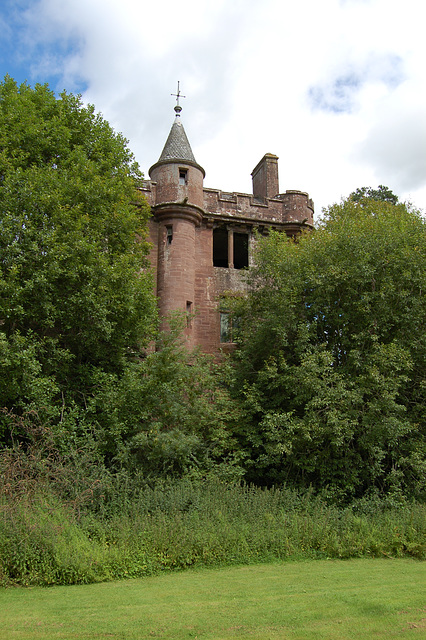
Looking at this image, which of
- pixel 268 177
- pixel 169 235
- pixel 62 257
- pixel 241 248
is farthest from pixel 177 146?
pixel 62 257

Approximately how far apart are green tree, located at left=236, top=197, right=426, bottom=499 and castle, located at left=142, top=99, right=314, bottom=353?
4525mm

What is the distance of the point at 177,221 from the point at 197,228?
1.40 meters

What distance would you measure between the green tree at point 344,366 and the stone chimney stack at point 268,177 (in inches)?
315

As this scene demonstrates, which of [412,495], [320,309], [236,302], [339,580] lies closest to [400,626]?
[339,580]

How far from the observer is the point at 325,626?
24.2ft

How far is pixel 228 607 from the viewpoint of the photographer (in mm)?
8117

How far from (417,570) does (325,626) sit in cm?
489

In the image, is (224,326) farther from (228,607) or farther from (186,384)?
(228,607)

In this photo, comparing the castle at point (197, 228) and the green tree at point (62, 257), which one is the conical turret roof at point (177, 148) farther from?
the green tree at point (62, 257)

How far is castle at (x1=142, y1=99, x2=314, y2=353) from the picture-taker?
22031 mm

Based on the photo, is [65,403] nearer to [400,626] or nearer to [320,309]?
[320,309]

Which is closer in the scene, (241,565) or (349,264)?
(241,565)

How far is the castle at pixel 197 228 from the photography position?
72.3ft

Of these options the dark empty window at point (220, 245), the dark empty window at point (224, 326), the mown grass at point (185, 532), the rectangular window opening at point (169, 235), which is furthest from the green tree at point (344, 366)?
the dark empty window at point (220, 245)
